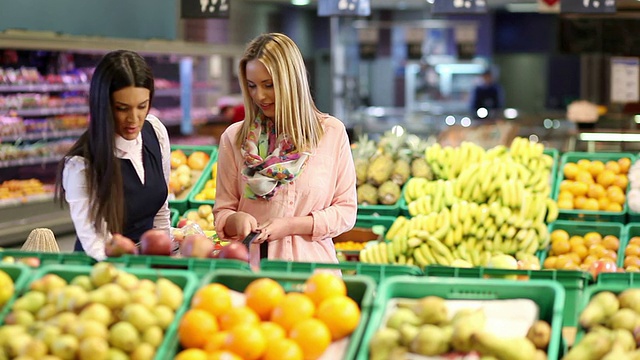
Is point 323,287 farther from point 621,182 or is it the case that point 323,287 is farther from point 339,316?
point 621,182

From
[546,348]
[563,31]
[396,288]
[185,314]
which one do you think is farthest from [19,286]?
[563,31]

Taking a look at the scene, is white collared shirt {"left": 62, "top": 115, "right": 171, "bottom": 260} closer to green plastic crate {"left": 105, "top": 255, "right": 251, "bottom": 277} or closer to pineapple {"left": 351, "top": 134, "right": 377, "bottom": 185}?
green plastic crate {"left": 105, "top": 255, "right": 251, "bottom": 277}

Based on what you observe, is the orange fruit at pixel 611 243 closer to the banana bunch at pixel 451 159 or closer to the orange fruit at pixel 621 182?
the orange fruit at pixel 621 182

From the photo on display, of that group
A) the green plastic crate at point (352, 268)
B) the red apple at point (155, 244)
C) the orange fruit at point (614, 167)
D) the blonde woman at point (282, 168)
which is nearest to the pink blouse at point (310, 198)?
the blonde woman at point (282, 168)

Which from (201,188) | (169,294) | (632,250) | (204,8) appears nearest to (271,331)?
(169,294)

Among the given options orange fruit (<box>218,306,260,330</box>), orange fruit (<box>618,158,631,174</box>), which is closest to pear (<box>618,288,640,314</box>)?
orange fruit (<box>218,306,260,330</box>)

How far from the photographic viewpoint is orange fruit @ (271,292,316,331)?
8.02 feet

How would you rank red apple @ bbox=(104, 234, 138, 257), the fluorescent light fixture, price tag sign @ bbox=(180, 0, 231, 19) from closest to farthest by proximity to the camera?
red apple @ bbox=(104, 234, 138, 257) < price tag sign @ bbox=(180, 0, 231, 19) < the fluorescent light fixture

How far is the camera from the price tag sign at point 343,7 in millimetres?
8328

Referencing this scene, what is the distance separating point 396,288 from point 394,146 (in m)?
4.21

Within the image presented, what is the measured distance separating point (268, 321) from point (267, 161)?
1.23 meters

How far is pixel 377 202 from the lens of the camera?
6.30 metres

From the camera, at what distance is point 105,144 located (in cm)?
345

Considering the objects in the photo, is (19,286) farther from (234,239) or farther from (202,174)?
(202,174)
